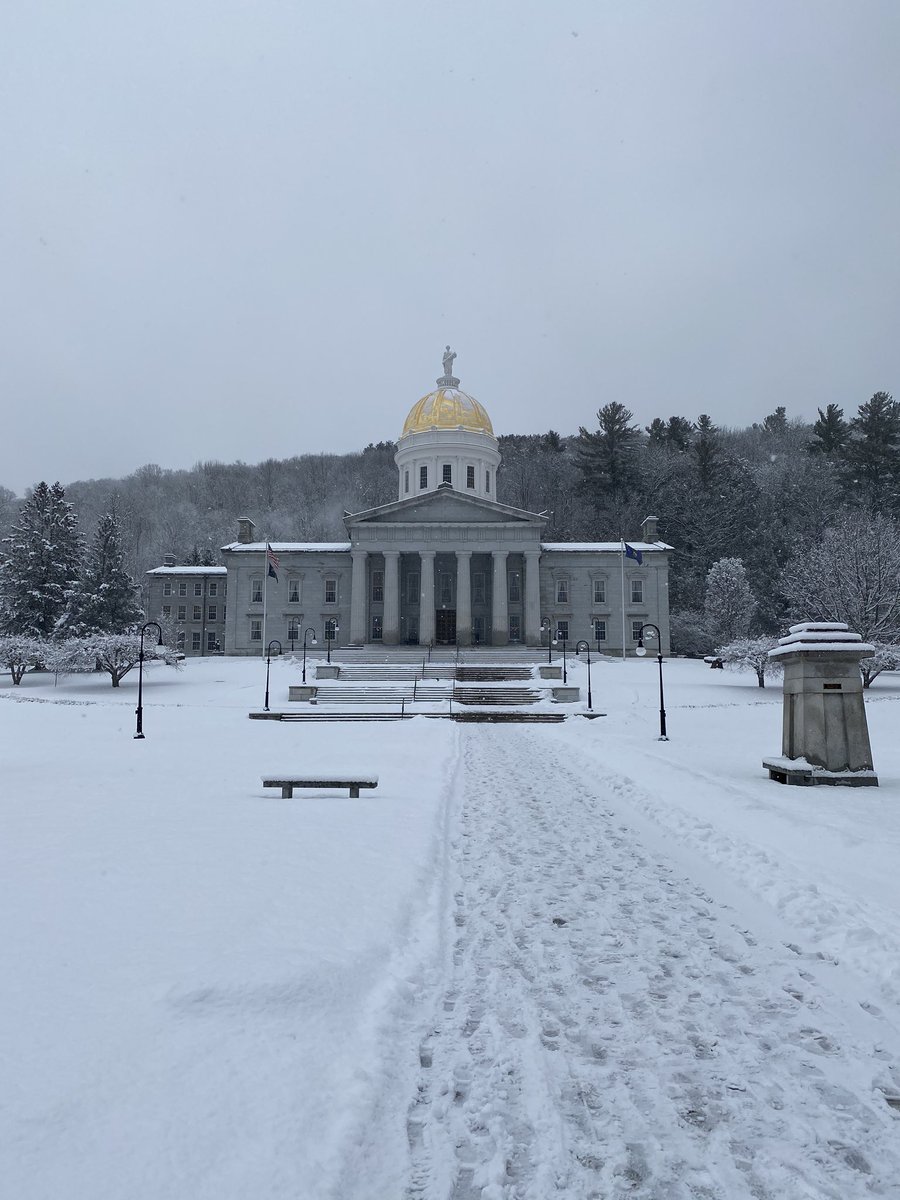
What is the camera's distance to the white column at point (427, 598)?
58469mm

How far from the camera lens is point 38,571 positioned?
171 ft

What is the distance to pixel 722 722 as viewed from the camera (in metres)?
27.8

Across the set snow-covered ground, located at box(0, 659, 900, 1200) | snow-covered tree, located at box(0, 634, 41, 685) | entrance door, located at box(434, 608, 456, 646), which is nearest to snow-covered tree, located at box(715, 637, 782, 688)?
entrance door, located at box(434, 608, 456, 646)

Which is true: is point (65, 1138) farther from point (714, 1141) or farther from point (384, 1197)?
point (714, 1141)

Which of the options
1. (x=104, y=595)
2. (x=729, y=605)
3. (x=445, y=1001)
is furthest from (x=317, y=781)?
(x=729, y=605)

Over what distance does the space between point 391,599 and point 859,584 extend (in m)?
31.0

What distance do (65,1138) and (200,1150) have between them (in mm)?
548

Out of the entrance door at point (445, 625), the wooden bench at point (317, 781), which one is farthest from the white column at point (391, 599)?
the wooden bench at point (317, 781)

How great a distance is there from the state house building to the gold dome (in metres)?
0.15

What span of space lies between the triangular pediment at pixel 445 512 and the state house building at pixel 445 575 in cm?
8

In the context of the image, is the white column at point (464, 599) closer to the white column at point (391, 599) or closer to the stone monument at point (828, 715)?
the white column at point (391, 599)

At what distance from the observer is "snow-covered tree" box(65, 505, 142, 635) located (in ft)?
169

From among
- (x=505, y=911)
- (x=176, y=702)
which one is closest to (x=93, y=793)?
(x=505, y=911)

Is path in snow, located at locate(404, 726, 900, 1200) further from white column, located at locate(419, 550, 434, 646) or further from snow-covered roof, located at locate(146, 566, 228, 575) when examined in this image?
snow-covered roof, located at locate(146, 566, 228, 575)
